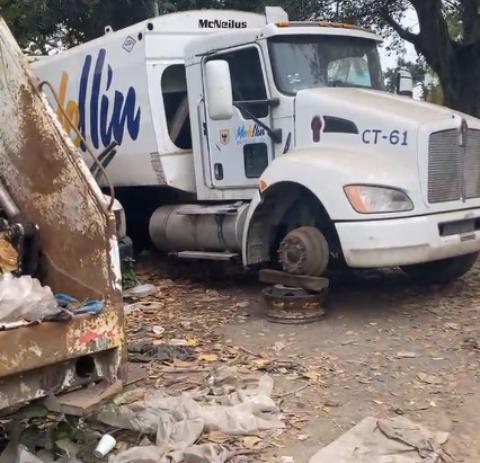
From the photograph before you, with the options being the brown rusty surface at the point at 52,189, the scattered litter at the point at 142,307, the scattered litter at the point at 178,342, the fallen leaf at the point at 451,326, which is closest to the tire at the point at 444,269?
the fallen leaf at the point at 451,326

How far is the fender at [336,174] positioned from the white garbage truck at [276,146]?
1 cm

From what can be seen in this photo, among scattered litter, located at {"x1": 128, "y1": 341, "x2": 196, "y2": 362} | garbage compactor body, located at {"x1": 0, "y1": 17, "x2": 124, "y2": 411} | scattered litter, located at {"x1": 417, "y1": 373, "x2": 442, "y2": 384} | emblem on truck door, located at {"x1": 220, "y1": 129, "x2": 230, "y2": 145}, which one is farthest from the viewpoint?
emblem on truck door, located at {"x1": 220, "y1": 129, "x2": 230, "y2": 145}

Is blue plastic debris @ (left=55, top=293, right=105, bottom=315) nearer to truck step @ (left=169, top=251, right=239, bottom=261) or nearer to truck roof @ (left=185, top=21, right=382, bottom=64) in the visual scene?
truck step @ (left=169, top=251, right=239, bottom=261)

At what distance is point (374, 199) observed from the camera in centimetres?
594

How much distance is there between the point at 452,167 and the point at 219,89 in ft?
6.90

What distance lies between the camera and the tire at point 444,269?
718 centimetres

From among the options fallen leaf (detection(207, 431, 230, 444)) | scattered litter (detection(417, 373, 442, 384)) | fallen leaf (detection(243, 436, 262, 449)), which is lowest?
scattered litter (detection(417, 373, 442, 384))

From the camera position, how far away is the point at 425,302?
6.81m

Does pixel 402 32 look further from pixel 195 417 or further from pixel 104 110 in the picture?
pixel 195 417

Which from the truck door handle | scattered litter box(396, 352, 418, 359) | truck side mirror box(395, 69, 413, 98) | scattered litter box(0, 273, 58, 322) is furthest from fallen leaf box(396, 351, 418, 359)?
truck side mirror box(395, 69, 413, 98)

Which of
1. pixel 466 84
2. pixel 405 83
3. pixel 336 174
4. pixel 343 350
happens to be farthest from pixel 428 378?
pixel 466 84

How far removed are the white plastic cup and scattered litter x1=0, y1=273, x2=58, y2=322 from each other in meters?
0.68

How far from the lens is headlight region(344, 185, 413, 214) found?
592cm

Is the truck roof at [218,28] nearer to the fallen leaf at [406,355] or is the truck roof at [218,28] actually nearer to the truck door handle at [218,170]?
the truck door handle at [218,170]
